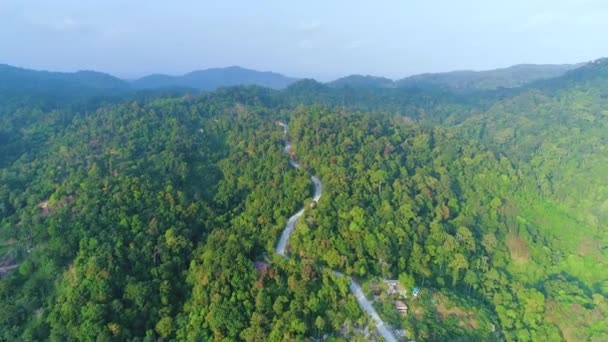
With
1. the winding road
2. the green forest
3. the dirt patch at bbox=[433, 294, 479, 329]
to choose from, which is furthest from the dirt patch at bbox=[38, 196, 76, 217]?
the dirt patch at bbox=[433, 294, 479, 329]

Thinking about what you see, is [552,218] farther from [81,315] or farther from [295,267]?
[81,315]

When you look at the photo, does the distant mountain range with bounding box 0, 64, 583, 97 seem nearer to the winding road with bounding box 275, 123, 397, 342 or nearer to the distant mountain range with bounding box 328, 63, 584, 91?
the distant mountain range with bounding box 328, 63, 584, 91

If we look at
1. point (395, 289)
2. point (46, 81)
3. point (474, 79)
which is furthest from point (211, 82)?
point (395, 289)

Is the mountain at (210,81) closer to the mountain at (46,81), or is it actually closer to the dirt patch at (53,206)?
the mountain at (46,81)

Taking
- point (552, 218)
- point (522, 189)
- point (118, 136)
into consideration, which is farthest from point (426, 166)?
point (118, 136)

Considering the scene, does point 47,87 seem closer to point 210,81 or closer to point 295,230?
point 295,230

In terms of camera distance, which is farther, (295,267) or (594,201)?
(594,201)
